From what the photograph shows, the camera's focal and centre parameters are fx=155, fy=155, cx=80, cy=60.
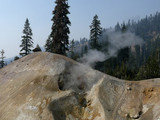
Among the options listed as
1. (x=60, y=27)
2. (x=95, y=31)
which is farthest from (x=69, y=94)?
(x=95, y=31)

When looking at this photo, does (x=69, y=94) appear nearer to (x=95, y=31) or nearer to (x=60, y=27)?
(x=60, y=27)

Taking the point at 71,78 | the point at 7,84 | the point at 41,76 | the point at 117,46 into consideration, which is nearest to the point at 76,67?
the point at 71,78

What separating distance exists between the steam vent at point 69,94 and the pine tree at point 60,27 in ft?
33.0

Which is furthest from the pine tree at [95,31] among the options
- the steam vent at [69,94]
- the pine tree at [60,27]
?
the steam vent at [69,94]

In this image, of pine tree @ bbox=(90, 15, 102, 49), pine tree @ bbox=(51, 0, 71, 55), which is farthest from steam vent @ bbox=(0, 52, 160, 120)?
pine tree @ bbox=(90, 15, 102, 49)

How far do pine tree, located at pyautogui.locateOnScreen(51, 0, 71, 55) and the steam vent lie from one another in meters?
10.1

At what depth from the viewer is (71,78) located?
10047 mm

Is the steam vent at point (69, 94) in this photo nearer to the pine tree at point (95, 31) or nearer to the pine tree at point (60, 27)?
the pine tree at point (60, 27)

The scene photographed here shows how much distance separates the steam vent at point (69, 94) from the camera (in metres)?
7.84

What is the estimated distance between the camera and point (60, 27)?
69.5ft

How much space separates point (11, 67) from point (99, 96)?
288 inches

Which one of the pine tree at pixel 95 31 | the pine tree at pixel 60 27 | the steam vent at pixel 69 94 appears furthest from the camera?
the pine tree at pixel 95 31

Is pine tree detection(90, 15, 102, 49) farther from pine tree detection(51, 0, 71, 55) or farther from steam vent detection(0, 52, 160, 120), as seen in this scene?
steam vent detection(0, 52, 160, 120)

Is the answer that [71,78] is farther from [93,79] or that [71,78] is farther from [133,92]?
[133,92]
